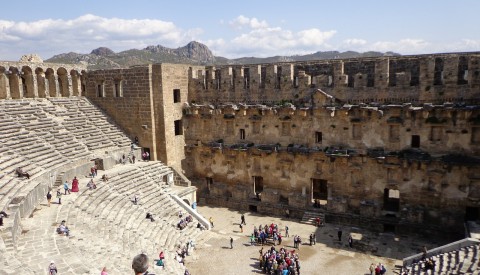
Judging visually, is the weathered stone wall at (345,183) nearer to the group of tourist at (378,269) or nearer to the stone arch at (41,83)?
the group of tourist at (378,269)

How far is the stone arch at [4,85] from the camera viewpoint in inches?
869

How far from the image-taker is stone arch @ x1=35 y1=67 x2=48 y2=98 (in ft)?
80.3

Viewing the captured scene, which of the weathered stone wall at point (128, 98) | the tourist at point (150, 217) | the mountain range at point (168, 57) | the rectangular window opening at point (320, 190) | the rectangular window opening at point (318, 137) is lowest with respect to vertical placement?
the rectangular window opening at point (320, 190)

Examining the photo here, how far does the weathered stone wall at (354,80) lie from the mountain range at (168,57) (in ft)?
133

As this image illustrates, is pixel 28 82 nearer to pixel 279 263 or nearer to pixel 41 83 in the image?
pixel 41 83

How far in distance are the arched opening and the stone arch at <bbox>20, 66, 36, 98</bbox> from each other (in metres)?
0.61

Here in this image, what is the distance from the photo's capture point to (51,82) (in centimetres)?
2550

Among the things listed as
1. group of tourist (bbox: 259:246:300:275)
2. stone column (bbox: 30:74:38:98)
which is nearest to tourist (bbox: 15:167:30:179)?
stone column (bbox: 30:74:38:98)

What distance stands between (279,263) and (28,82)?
19561mm

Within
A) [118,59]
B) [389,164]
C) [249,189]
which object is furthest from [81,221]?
[118,59]

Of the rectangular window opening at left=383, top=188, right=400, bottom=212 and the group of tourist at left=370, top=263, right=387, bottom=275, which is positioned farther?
the rectangular window opening at left=383, top=188, right=400, bottom=212

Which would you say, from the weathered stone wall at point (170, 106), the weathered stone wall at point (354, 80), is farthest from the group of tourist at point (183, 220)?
the weathered stone wall at point (354, 80)

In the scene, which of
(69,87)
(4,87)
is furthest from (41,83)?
(4,87)

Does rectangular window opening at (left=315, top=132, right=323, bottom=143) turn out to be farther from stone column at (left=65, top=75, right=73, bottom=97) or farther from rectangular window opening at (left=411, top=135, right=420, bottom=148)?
stone column at (left=65, top=75, right=73, bottom=97)
